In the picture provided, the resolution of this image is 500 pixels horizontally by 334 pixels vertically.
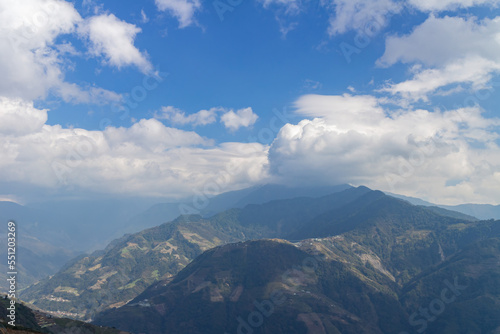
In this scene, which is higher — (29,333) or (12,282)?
(12,282)

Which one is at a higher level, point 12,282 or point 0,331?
point 12,282

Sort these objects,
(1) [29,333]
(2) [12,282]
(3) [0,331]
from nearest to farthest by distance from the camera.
Answer: (3) [0,331] → (1) [29,333] → (2) [12,282]

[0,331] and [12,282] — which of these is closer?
[0,331]

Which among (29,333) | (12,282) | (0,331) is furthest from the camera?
(12,282)

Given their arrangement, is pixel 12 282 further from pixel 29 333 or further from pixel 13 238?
pixel 29 333

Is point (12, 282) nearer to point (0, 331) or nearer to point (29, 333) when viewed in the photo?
point (29, 333)

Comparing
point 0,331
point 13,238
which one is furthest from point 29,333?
point 13,238

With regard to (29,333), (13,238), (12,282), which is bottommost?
(29,333)

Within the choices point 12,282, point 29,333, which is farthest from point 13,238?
point 29,333

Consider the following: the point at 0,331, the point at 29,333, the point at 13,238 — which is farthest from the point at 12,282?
the point at 0,331
